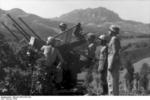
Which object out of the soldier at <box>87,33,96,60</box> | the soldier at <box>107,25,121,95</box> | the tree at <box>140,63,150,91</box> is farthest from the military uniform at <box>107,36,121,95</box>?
the tree at <box>140,63,150,91</box>

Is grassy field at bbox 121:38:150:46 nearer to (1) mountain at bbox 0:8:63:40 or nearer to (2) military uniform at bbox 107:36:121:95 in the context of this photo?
(2) military uniform at bbox 107:36:121:95

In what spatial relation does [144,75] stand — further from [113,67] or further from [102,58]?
[113,67]

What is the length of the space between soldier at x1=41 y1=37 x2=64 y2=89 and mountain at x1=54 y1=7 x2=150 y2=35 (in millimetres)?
1115

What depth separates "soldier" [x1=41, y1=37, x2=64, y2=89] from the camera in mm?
11836

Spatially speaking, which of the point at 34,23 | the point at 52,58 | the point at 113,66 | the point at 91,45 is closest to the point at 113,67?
the point at 113,66

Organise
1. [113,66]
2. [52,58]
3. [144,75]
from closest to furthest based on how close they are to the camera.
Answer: [113,66], [52,58], [144,75]

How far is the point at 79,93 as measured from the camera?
1212 cm

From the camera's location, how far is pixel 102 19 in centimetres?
1326

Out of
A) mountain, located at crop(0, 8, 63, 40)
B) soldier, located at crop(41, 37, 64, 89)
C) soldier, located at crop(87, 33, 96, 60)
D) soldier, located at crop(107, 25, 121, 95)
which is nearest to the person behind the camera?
soldier, located at crop(107, 25, 121, 95)

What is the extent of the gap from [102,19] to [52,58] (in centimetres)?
233

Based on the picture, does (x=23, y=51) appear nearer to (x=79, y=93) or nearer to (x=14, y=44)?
(x=14, y=44)

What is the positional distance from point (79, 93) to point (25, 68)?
1.66 meters

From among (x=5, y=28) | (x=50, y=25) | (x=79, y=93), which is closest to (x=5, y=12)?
(x=5, y=28)

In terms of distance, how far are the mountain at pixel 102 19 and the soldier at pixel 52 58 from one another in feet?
3.66
